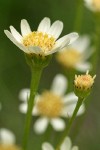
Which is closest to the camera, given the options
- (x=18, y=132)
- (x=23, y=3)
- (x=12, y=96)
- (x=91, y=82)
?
(x=91, y=82)

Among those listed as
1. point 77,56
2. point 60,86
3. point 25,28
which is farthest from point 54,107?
point 25,28

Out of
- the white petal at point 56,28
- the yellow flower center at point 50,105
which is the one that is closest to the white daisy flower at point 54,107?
the yellow flower center at point 50,105

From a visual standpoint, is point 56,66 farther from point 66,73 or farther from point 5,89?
point 66,73

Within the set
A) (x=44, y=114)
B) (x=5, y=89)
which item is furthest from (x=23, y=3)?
(x=44, y=114)

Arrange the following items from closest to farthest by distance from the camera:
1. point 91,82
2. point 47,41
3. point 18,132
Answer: point 91,82 → point 47,41 → point 18,132

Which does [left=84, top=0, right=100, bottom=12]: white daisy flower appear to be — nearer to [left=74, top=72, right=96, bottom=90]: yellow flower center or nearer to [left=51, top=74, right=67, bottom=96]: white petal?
[left=51, top=74, right=67, bottom=96]: white petal

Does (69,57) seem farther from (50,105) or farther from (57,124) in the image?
(57,124)
